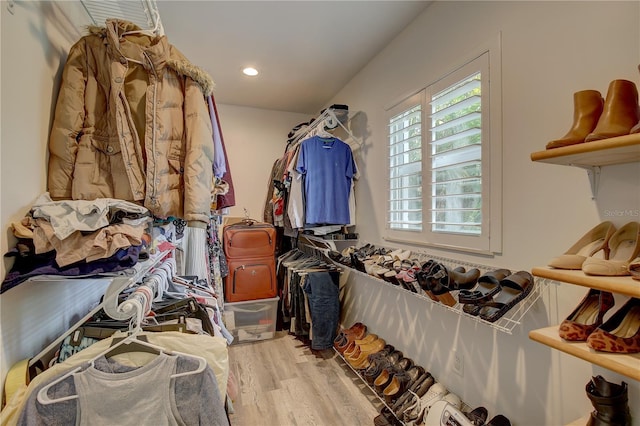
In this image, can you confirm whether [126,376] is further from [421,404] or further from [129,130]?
[421,404]

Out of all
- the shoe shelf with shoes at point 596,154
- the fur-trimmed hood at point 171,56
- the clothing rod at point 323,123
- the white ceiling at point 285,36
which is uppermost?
the white ceiling at point 285,36

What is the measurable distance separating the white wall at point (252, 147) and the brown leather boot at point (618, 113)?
3.40m

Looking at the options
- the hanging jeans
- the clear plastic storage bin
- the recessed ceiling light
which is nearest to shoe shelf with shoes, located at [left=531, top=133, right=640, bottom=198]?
the hanging jeans

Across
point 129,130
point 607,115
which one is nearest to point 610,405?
point 607,115

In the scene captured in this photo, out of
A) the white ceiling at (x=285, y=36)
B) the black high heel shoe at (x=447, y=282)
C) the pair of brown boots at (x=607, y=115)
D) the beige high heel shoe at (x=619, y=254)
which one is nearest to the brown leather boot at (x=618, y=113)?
the pair of brown boots at (x=607, y=115)

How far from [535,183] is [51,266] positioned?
6.11 feet

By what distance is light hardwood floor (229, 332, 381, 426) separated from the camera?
189cm

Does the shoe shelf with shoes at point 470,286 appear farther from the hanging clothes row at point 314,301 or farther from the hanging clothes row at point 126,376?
the hanging clothes row at point 126,376

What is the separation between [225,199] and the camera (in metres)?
1.70

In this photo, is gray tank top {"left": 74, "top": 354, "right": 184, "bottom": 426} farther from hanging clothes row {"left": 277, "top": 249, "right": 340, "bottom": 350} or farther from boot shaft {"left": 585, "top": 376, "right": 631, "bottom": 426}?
hanging clothes row {"left": 277, "top": 249, "right": 340, "bottom": 350}

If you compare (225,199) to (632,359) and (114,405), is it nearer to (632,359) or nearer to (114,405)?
(114,405)

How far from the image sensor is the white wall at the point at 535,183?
3.43 ft

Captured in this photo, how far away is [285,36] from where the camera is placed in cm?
218

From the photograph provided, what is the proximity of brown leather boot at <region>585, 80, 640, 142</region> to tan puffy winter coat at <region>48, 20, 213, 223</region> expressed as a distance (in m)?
1.37
